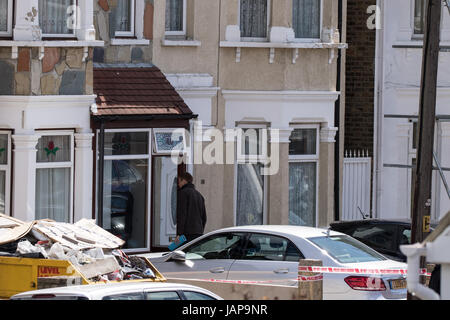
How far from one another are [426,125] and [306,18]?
6748 mm

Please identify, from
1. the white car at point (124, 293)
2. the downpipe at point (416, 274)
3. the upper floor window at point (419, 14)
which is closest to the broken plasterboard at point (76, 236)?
the white car at point (124, 293)

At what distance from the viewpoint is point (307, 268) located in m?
12.6

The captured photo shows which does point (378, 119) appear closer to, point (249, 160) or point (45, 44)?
point (249, 160)

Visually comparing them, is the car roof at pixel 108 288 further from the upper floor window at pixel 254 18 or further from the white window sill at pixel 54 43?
the upper floor window at pixel 254 18

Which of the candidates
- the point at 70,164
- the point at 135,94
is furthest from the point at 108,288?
the point at 135,94

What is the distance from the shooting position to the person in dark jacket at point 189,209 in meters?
19.6

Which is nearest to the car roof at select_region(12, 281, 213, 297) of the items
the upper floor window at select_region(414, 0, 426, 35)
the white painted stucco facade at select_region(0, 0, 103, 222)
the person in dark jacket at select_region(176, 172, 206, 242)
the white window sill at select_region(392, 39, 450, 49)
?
the white painted stucco facade at select_region(0, 0, 103, 222)

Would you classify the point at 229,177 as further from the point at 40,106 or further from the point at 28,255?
the point at 28,255

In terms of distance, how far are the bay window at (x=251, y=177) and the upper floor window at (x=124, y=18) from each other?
2.95 m

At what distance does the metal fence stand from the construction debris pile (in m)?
10.1

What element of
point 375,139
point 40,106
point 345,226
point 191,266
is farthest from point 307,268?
point 375,139

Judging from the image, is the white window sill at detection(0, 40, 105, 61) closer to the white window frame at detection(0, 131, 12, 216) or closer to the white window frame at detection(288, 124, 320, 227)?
the white window frame at detection(0, 131, 12, 216)

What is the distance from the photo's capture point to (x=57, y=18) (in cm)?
1912

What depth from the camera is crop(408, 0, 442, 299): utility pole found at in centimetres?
1673
